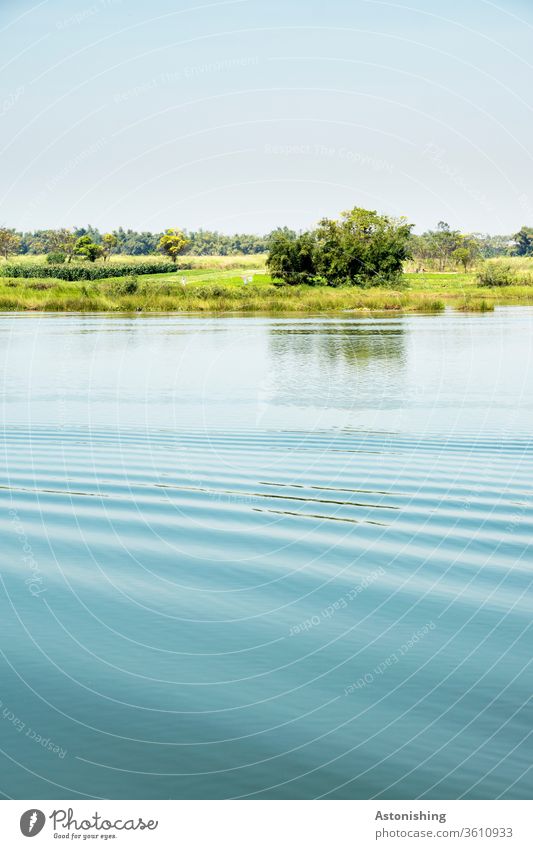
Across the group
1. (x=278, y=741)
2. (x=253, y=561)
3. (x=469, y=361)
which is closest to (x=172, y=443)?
(x=253, y=561)

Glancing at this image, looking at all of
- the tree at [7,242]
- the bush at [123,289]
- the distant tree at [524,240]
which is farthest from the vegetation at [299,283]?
the distant tree at [524,240]

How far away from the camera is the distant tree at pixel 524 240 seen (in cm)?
18462

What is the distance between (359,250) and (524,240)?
109088mm

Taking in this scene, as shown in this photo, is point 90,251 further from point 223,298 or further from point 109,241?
point 223,298

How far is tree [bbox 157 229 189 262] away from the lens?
14938cm

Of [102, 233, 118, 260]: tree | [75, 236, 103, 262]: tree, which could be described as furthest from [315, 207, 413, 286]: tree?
[102, 233, 118, 260]: tree

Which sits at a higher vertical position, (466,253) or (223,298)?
(466,253)

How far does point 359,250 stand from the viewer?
8581cm

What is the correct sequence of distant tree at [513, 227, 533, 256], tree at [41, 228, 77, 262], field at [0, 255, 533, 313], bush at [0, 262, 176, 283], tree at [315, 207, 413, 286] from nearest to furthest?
field at [0, 255, 533, 313], tree at [315, 207, 413, 286], bush at [0, 262, 176, 283], tree at [41, 228, 77, 262], distant tree at [513, 227, 533, 256]

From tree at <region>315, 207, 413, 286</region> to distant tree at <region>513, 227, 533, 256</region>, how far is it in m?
99.9
